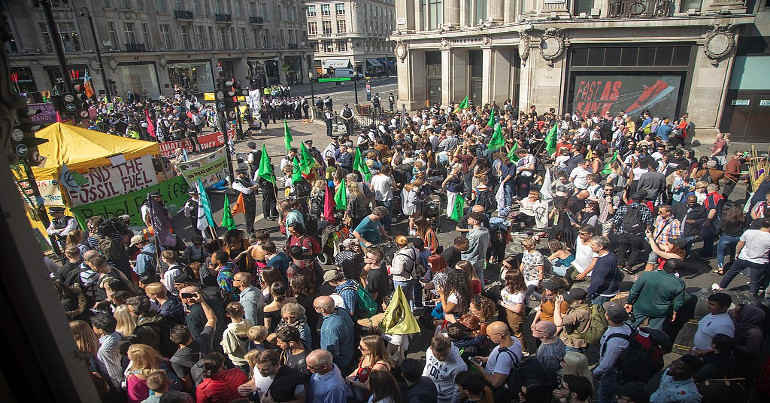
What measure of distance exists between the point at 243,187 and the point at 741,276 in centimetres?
1059

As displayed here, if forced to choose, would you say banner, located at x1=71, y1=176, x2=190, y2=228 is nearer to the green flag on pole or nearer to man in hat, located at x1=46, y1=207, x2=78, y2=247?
man in hat, located at x1=46, y1=207, x2=78, y2=247

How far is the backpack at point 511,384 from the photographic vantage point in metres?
4.43

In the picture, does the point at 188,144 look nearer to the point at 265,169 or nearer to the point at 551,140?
the point at 265,169

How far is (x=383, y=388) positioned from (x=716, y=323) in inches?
153

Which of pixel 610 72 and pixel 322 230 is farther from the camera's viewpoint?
pixel 610 72

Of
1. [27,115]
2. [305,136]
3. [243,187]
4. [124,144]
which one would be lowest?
[305,136]

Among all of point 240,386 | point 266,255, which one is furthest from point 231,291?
point 240,386

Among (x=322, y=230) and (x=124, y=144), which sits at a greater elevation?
(x=124, y=144)

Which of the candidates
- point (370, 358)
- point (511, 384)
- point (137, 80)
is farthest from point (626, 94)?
point (137, 80)

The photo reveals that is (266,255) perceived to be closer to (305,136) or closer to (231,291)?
(231,291)

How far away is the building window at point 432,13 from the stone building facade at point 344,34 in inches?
1920

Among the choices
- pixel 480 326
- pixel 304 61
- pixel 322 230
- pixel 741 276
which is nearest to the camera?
pixel 480 326

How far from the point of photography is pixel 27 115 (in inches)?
98.2

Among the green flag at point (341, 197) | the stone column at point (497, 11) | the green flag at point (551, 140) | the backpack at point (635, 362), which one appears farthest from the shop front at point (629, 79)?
the backpack at point (635, 362)
